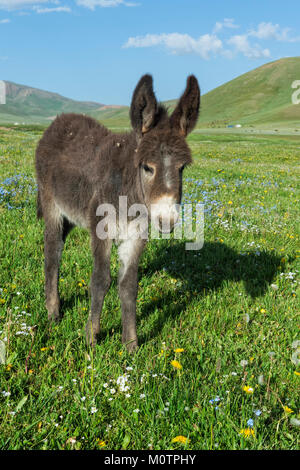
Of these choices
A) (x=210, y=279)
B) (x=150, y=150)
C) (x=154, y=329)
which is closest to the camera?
(x=150, y=150)

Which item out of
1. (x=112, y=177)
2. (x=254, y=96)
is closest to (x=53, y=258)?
(x=112, y=177)

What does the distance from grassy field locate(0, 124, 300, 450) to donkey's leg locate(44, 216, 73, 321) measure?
16 cm

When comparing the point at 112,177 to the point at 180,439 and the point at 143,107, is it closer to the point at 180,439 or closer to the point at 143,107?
the point at 143,107

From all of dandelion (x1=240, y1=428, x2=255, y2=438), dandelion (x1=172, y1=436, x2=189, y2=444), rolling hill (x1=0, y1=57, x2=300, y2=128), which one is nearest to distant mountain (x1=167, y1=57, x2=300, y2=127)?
rolling hill (x1=0, y1=57, x2=300, y2=128)

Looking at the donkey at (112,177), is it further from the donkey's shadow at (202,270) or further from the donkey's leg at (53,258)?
the donkey's shadow at (202,270)

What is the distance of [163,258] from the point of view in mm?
6098

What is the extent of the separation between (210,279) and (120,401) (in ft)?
9.49

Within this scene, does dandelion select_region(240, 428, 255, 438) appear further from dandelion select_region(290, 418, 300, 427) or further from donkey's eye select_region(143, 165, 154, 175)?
donkey's eye select_region(143, 165, 154, 175)

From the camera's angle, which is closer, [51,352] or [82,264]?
[51,352]

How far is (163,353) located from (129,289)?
0.74m
